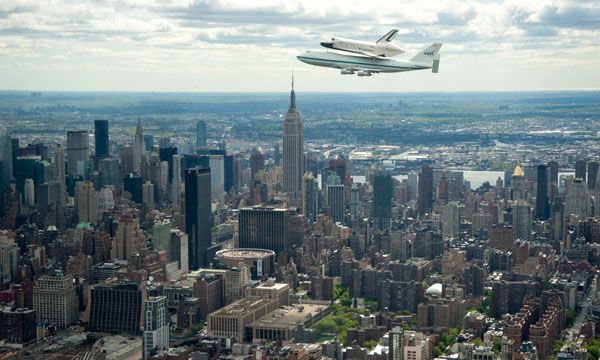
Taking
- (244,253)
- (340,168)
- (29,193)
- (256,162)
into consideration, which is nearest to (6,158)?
(29,193)

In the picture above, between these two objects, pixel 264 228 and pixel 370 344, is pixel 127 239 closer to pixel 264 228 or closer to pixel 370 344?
pixel 264 228

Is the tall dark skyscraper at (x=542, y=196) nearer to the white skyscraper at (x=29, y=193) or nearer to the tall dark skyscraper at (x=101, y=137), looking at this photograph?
the white skyscraper at (x=29, y=193)

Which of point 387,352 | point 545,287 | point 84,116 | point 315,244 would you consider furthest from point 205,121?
point 387,352

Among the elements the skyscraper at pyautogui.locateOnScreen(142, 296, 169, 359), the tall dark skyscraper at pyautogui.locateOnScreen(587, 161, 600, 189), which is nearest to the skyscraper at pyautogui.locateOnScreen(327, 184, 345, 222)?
the tall dark skyscraper at pyautogui.locateOnScreen(587, 161, 600, 189)

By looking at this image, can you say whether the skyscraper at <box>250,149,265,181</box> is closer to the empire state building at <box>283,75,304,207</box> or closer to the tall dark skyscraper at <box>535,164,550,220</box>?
the empire state building at <box>283,75,304,207</box>

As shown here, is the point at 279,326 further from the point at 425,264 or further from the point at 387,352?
the point at 425,264
